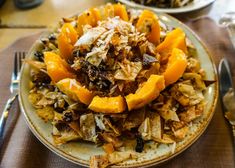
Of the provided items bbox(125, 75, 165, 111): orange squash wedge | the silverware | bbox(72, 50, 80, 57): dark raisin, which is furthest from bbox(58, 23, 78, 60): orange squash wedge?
the silverware

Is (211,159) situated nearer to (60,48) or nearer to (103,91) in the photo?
(103,91)

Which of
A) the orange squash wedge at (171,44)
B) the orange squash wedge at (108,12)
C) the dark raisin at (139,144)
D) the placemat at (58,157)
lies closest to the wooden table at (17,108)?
the placemat at (58,157)

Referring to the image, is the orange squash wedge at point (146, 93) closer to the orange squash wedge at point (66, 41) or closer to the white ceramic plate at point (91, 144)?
the white ceramic plate at point (91, 144)

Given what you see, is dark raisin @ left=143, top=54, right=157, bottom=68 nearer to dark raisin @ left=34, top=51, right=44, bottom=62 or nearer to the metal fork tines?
dark raisin @ left=34, top=51, right=44, bottom=62

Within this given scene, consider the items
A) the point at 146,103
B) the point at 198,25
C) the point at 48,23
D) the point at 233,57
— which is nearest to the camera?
the point at 146,103

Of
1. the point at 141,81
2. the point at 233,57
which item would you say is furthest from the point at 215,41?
the point at 141,81

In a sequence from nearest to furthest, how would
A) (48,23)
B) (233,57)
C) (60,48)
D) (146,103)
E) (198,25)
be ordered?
(146,103) < (60,48) < (233,57) < (198,25) < (48,23)
